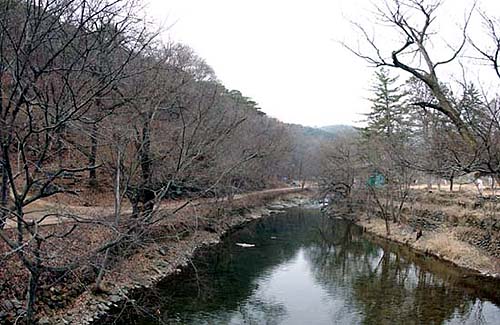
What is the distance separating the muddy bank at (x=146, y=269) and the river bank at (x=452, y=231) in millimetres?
10016

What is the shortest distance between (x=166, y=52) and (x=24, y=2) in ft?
28.0

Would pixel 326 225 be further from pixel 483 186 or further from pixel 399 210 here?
pixel 483 186

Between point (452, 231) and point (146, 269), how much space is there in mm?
16051

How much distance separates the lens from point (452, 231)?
2350 centimetres

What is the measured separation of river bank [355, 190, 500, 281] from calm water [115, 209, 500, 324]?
3.26 feet

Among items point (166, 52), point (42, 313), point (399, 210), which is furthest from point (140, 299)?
point (399, 210)

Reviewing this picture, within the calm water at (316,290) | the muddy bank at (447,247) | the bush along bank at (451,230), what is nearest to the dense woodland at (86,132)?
the calm water at (316,290)

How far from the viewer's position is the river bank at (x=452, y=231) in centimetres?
1983

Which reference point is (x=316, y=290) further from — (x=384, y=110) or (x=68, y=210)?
(x=384, y=110)

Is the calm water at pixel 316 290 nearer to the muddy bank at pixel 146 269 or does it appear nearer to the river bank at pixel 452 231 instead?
the muddy bank at pixel 146 269

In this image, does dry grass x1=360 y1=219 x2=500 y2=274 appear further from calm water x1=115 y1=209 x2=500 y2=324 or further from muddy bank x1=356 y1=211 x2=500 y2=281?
calm water x1=115 y1=209 x2=500 y2=324

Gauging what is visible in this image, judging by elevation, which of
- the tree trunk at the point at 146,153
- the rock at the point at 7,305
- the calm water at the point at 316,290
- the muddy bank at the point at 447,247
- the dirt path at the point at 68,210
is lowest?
the calm water at the point at 316,290

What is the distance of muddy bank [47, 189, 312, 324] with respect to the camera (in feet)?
35.9

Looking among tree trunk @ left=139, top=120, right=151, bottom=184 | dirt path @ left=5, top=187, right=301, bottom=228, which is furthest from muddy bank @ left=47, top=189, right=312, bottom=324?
tree trunk @ left=139, top=120, right=151, bottom=184
